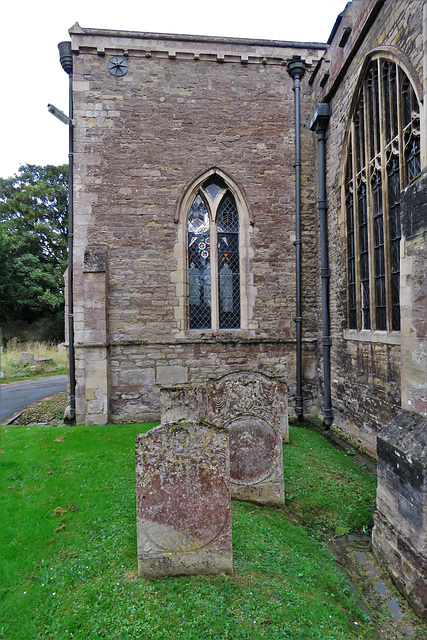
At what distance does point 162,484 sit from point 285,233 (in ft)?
24.4

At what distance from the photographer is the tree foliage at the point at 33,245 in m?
24.5

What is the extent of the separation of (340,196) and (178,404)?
19.1 ft

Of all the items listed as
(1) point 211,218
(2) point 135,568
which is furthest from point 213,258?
(2) point 135,568

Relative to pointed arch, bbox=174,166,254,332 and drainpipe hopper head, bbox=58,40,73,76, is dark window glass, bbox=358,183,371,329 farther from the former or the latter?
drainpipe hopper head, bbox=58,40,73,76

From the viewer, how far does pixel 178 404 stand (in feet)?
18.0

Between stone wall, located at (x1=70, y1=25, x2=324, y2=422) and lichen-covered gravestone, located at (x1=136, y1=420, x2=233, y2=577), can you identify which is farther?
stone wall, located at (x1=70, y1=25, x2=324, y2=422)

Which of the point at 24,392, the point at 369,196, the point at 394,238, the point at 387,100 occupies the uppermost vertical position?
the point at 387,100

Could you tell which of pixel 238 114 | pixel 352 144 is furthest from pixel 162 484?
pixel 238 114

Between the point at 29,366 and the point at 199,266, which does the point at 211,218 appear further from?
the point at 29,366

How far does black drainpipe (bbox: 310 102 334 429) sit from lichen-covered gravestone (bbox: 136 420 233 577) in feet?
18.8

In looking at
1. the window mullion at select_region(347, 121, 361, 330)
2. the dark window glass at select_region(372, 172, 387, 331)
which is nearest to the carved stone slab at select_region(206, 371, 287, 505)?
the dark window glass at select_region(372, 172, 387, 331)

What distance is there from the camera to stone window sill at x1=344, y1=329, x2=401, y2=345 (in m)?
5.75

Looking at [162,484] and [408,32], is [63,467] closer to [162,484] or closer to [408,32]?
[162,484]

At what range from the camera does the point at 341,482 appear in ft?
17.6
